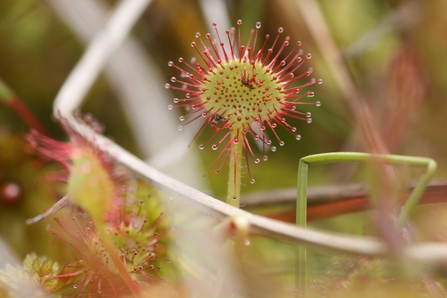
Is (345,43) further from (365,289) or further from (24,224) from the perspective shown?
(24,224)

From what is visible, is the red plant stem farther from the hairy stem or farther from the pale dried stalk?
the hairy stem

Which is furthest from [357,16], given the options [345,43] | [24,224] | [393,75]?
[24,224]

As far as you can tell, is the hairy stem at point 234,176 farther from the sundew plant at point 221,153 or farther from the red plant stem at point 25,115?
the red plant stem at point 25,115

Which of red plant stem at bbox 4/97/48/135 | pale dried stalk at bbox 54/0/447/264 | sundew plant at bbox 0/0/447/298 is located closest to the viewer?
pale dried stalk at bbox 54/0/447/264

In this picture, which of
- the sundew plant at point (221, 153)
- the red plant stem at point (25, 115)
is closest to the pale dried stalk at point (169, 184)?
the sundew plant at point (221, 153)

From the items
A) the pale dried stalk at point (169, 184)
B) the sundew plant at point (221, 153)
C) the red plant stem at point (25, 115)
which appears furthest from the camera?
the red plant stem at point (25, 115)

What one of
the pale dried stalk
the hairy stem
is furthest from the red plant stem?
the hairy stem

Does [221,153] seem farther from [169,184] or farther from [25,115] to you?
[25,115]

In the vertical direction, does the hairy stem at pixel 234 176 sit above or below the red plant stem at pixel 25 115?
below
